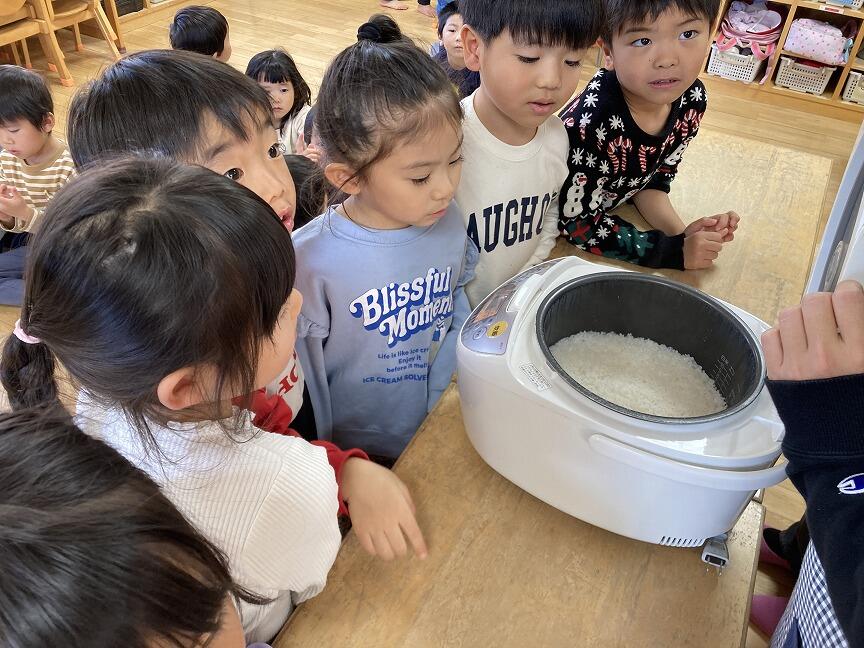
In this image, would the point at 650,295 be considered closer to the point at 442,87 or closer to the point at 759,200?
the point at 442,87

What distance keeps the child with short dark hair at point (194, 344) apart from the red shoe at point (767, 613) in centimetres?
86

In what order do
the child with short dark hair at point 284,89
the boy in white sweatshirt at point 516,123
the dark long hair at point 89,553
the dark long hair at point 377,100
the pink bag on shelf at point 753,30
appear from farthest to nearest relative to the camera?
the pink bag on shelf at point 753,30, the child with short dark hair at point 284,89, the boy in white sweatshirt at point 516,123, the dark long hair at point 377,100, the dark long hair at point 89,553

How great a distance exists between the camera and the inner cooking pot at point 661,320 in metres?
0.73

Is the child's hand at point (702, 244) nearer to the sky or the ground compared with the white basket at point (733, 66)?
nearer to the sky

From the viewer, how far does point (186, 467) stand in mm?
601

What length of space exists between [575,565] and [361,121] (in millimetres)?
614

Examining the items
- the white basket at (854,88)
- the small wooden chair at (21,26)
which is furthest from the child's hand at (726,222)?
the small wooden chair at (21,26)

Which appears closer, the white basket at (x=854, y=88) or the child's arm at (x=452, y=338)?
the child's arm at (x=452, y=338)

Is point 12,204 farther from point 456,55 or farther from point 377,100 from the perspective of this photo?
point 377,100

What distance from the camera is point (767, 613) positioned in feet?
3.85

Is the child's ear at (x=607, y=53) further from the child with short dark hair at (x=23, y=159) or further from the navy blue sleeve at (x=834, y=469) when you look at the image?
the child with short dark hair at (x=23, y=159)

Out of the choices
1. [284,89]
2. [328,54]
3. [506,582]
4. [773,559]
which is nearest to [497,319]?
[506,582]

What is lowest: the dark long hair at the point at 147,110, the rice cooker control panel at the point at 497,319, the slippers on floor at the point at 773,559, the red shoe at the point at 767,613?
the slippers on floor at the point at 773,559

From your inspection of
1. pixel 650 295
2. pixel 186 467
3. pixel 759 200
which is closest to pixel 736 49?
pixel 759 200
